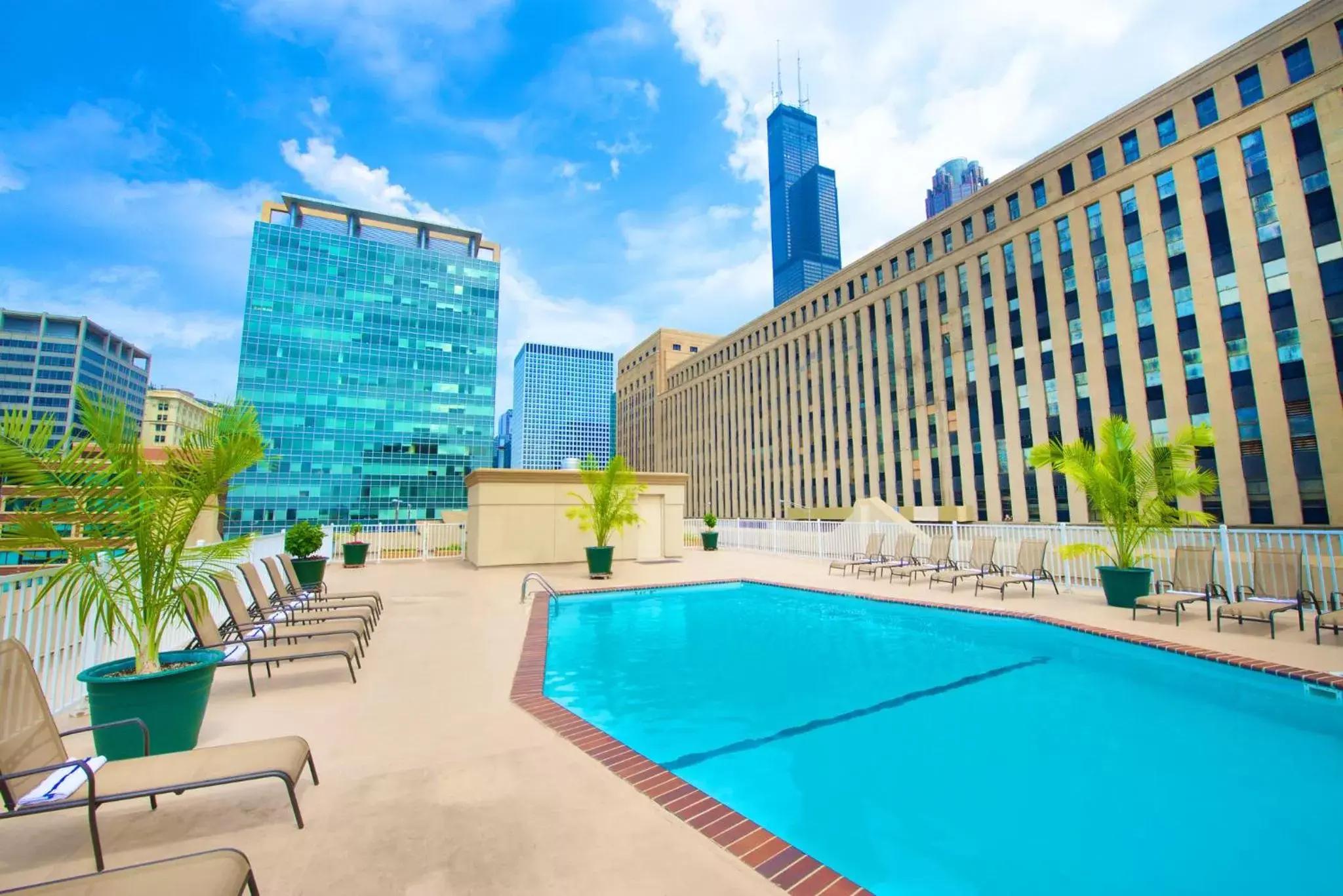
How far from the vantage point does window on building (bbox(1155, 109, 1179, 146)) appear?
29.9 metres

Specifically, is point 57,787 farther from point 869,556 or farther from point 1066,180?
point 1066,180

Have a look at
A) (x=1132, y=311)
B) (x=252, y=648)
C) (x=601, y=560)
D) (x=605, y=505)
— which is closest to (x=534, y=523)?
(x=605, y=505)

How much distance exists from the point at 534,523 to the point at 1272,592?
1472cm

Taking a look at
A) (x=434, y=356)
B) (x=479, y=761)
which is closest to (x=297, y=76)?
(x=479, y=761)

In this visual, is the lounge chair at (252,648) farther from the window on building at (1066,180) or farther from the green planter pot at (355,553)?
the window on building at (1066,180)

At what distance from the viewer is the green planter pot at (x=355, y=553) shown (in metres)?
15.7

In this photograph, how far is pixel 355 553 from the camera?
619 inches

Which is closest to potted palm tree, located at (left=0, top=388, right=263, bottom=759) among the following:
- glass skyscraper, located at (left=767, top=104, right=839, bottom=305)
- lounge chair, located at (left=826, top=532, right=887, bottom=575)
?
lounge chair, located at (left=826, top=532, right=887, bottom=575)

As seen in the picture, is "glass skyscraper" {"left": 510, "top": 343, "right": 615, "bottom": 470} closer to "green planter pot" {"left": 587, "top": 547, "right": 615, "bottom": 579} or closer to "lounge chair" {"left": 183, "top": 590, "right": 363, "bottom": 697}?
"green planter pot" {"left": 587, "top": 547, "right": 615, "bottom": 579}

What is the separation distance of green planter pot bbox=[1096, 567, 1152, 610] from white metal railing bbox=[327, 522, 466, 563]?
16989 millimetres

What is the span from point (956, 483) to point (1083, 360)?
37.1 feet

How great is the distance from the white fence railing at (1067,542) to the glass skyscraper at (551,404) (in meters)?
170

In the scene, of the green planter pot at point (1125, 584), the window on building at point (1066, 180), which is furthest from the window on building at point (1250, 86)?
the green planter pot at point (1125, 584)

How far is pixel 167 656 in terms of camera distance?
392cm
